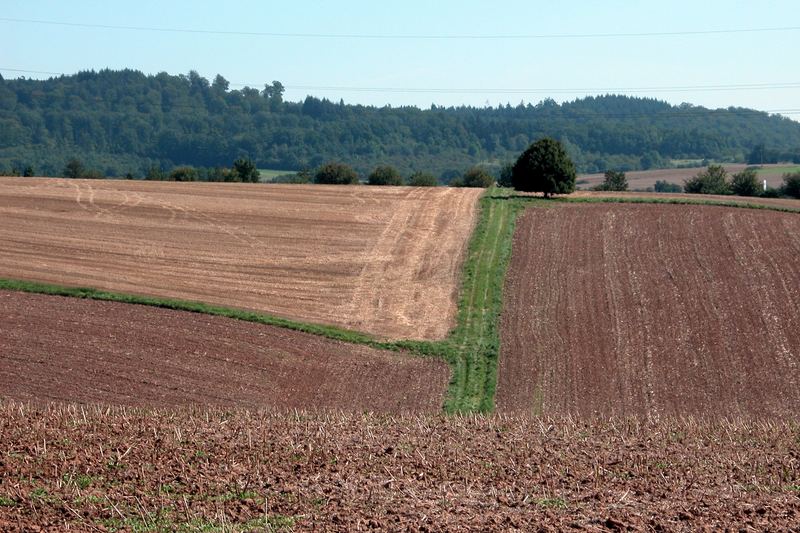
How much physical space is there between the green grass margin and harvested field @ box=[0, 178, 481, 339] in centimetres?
71

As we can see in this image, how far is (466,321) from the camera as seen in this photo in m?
38.1

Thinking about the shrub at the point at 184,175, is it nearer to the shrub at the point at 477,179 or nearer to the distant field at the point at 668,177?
the shrub at the point at 477,179

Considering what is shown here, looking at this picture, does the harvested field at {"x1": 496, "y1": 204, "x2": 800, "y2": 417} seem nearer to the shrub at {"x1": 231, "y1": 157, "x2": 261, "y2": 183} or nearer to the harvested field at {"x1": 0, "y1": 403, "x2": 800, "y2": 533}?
the harvested field at {"x1": 0, "y1": 403, "x2": 800, "y2": 533}

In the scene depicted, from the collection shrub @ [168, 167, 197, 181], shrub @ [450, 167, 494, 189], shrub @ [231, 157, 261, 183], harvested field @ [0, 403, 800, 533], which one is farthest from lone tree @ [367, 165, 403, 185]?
harvested field @ [0, 403, 800, 533]

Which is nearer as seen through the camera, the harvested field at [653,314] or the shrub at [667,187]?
the harvested field at [653,314]

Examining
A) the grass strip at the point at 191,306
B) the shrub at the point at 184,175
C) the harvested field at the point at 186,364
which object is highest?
the shrub at the point at 184,175

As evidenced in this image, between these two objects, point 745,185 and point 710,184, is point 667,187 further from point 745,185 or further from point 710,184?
point 745,185

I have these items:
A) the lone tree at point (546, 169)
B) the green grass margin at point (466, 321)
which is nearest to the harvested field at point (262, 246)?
the green grass margin at point (466, 321)

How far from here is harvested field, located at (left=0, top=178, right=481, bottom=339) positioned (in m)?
40.0

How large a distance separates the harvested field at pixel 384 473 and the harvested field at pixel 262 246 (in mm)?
16409

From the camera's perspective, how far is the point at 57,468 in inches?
655

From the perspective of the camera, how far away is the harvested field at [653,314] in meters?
31.2

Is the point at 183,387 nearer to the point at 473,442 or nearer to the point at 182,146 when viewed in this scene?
the point at 473,442

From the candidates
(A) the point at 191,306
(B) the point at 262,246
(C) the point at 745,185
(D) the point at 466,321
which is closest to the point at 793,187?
(C) the point at 745,185
